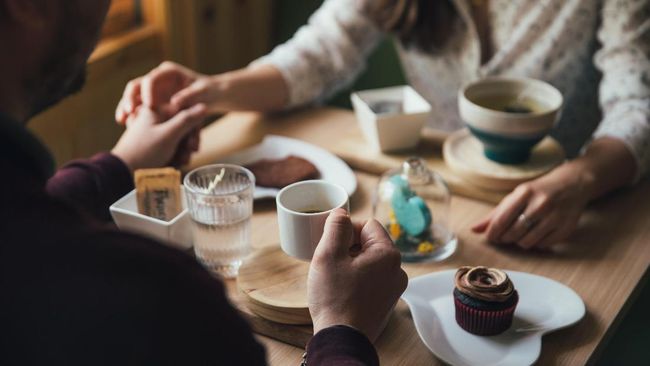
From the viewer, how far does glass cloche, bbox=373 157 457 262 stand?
120 cm

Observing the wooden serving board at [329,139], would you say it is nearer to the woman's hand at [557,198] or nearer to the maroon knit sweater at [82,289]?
the woman's hand at [557,198]

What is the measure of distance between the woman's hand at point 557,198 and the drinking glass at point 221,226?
1.19 ft

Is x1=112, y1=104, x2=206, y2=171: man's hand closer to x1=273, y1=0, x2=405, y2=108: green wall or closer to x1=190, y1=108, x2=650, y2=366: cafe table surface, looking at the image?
x1=190, y1=108, x2=650, y2=366: cafe table surface

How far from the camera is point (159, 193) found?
1192 mm

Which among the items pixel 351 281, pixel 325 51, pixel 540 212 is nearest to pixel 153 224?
pixel 351 281

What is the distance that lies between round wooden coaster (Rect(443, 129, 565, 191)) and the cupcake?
0.34m

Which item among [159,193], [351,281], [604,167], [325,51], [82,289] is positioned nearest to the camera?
[82,289]

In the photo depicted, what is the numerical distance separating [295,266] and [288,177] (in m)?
0.26

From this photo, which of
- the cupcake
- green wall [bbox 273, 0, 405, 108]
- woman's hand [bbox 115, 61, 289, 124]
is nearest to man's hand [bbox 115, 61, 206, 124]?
woman's hand [bbox 115, 61, 289, 124]

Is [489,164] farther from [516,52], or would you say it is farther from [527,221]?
[516,52]

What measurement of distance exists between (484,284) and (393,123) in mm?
496

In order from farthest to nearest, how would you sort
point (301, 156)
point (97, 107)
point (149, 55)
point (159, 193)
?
point (149, 55)
point (97, 107)
point (301, 156)
point (159, 193)

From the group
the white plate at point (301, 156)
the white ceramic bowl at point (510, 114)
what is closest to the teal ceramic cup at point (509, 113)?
the white ceramic bowl at point (510, 114)

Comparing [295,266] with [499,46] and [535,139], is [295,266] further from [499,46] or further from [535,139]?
[499,46]
